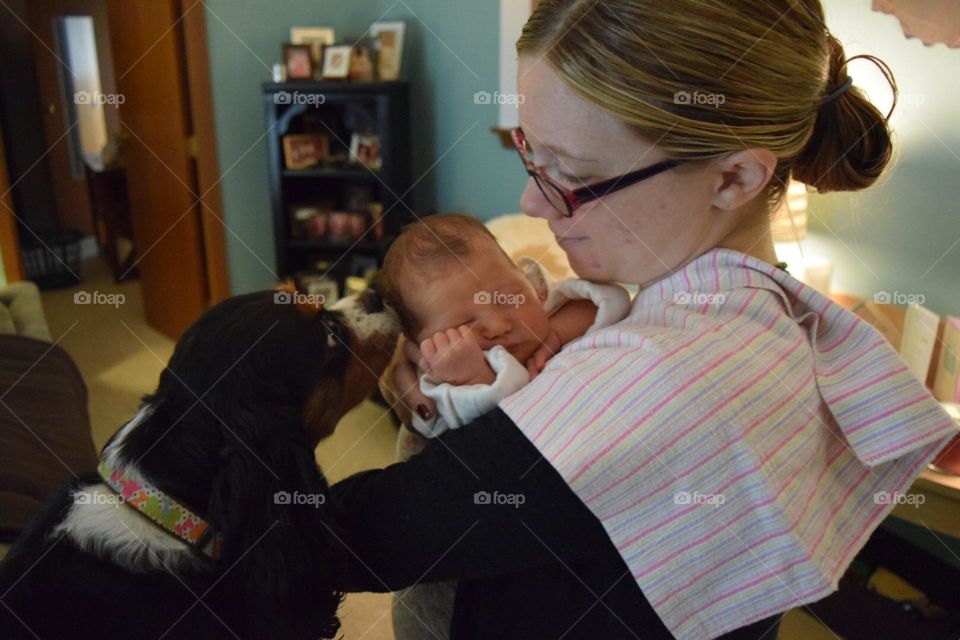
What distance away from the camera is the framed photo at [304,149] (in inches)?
151

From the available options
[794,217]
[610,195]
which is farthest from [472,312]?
[794,217]

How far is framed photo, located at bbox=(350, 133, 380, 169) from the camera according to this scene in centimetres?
381

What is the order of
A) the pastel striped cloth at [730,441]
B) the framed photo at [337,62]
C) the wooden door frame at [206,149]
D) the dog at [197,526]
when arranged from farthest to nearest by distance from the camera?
the wooden door frame at [206,149]
the framed photo at [337,62]
the dog at [197,526]
the pastel striped cloth at [730,441]

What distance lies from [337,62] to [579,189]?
3.20m

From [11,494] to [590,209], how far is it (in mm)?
1667

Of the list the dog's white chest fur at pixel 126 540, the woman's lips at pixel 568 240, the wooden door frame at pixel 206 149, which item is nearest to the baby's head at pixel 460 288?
the woman's lips at pixel 568 240

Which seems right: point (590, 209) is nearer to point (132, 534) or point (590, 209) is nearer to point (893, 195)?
point (132, 534)

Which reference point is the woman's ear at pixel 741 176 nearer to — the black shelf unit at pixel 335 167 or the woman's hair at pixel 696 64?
the woman's hair at pixel 696 64

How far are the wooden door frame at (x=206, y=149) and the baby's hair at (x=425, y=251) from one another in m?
3.14

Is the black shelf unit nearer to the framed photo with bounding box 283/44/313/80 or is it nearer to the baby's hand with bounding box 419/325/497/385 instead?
the framed photo with bounding box 283/44/313/80

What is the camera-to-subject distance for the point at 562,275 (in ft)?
8.57

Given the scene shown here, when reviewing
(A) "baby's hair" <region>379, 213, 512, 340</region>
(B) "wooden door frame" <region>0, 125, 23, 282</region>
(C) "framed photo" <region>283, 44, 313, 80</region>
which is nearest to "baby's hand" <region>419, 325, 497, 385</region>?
(A) "baby's hair" <region>379, 213, 512, 340</region>

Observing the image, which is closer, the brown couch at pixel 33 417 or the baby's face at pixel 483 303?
the baby's face at pixel 483 303

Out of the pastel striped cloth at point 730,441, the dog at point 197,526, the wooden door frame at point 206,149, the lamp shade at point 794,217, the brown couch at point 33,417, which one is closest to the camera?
the pastel striped cloth at point 730,441
